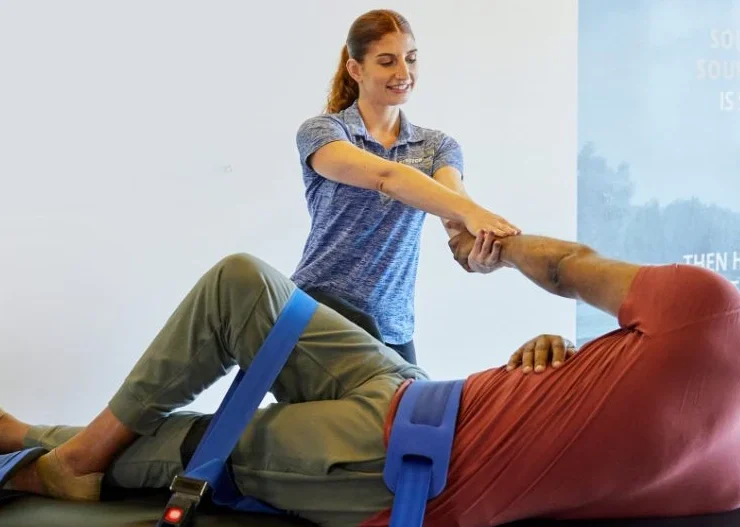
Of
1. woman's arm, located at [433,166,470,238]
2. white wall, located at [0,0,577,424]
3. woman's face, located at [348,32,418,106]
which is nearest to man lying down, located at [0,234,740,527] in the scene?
woman's arm, located at [433,166,470,238]

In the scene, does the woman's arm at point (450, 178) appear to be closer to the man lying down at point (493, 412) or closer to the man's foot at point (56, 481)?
the man lying down at point (493, 412)

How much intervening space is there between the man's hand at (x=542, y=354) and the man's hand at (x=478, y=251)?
0.23m

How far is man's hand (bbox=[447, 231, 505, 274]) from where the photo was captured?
132 centimetres

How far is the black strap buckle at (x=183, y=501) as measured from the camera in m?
1.06

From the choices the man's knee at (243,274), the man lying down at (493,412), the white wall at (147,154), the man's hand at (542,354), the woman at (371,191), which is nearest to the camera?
the man lying down at (493,412)

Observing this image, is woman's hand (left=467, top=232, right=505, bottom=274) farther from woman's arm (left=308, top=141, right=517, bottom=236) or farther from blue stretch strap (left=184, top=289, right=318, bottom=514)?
blue stretch strap (left=184, top=289, right=318, bottom=514)

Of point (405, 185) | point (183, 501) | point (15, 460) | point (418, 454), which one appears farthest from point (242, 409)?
point (405, 185)

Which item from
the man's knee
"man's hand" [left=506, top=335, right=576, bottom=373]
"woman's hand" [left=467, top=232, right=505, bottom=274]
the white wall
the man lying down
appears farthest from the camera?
the white wall

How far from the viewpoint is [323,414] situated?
1.16m

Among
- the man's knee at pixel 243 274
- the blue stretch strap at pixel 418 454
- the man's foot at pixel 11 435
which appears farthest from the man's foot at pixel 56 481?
→ the blue stretch strap at pixel 418 454

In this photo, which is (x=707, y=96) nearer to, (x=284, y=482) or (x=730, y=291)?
(x=730, y=291)

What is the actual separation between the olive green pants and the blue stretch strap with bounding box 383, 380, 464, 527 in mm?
36

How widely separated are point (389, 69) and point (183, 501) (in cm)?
87

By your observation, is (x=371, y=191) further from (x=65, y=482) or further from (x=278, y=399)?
(x=65, y=482)
